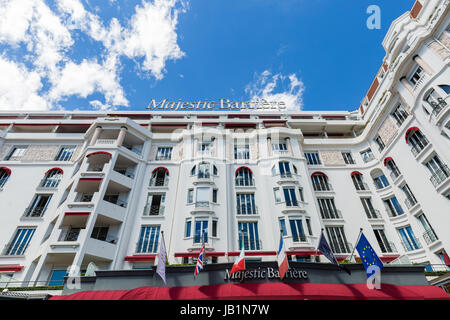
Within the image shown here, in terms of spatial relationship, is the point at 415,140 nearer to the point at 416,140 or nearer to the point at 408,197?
the point at 416,140

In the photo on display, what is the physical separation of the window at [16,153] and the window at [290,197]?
29.1 meters

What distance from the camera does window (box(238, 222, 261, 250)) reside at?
1998 cm

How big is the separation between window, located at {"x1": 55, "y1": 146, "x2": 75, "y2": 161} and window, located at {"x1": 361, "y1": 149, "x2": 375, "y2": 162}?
113 feet

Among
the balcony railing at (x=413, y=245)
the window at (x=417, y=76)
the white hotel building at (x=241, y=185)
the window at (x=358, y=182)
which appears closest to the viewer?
the white hotel building at (x=241, y=185)

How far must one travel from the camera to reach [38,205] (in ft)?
74.5

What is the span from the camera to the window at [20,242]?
1938cm

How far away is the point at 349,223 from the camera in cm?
2286

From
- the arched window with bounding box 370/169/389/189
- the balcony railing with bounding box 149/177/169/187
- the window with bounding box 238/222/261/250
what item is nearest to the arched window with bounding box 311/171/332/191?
the arched window with bounding box 370/169/389/189

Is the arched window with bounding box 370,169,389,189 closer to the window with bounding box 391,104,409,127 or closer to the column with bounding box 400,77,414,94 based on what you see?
the window with bounding box 391,104,409,127

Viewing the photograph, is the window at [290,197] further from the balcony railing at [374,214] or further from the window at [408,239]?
the window at [408,239]

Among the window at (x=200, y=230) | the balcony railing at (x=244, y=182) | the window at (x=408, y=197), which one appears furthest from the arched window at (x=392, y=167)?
the window at (x=200, y=230)

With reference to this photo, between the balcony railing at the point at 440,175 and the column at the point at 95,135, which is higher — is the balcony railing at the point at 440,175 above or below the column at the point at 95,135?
below
